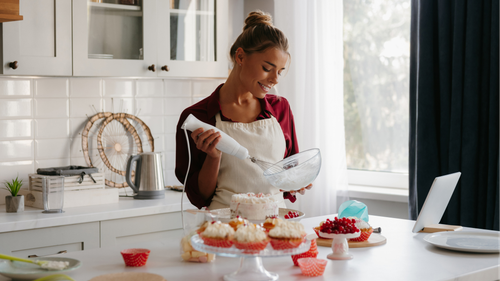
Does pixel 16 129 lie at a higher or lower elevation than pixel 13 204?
higher

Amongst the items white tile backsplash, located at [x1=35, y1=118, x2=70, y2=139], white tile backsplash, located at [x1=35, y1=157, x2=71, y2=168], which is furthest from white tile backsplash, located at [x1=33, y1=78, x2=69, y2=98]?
white tile backsplash, located at [x1=35, y1=157, x2=71, y2=168]

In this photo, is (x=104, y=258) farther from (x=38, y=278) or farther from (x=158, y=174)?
(x=158, y=174)

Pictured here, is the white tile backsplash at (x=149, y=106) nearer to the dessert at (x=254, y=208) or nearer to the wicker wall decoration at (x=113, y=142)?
the wicker wall decoration at (x=113, y=142)

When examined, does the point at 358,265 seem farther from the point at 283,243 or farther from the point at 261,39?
the point at 261,39

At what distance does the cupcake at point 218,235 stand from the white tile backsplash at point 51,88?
6.51 ft

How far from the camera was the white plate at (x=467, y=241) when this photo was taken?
58.8 inches

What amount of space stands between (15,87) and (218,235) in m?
2.02

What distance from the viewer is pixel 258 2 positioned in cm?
375

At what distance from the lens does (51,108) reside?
2871mm

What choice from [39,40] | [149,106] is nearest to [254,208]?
[39,40]

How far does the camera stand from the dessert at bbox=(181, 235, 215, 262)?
1.38 metres

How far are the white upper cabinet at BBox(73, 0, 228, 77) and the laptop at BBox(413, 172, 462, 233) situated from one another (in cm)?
172

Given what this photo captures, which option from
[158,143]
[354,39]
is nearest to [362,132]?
[354,39]

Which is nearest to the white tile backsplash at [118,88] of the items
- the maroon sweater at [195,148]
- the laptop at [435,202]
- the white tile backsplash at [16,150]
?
the white tile backsplash at [16,150]
